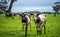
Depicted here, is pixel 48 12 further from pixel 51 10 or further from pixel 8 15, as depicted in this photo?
pixel 8 15

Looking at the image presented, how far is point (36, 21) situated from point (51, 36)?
13.4 inches

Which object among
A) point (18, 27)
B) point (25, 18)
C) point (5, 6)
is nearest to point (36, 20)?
point (25, 18)

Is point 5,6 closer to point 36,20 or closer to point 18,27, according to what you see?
point 18,27

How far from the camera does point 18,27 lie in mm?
1646

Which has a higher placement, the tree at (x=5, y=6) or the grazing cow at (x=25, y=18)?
the tree at (x=5, y=6)

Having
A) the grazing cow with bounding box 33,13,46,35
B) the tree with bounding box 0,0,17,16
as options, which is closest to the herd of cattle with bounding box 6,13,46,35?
the grazing cow with bounding box 33,13,46,35

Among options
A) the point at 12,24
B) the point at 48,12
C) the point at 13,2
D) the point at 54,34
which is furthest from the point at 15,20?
the point at 54,34

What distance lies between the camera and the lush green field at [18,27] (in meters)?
1.63

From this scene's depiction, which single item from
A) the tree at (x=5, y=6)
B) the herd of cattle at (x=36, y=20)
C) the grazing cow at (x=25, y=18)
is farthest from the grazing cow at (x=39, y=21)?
the tree at (x=5, y=6)

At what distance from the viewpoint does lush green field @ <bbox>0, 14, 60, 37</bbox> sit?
64.1 inches

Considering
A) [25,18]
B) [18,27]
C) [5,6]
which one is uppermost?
[5,6]

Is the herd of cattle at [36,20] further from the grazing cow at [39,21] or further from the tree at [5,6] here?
the tree at [5,6]

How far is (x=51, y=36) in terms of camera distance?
1616 millimetres

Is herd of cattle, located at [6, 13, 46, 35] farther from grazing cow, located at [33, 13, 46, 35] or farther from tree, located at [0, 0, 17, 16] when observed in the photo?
tree, located at [0, 0, 17, 16]
